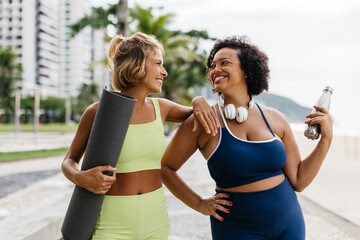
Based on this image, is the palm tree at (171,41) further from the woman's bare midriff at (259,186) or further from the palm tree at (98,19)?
the woman's bare midriff at (259,186)

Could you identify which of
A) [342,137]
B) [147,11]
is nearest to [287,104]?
[342,137]

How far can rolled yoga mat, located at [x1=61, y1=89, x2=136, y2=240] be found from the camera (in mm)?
1579

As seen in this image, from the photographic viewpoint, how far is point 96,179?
161 centimetres

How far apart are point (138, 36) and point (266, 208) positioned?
1053mm

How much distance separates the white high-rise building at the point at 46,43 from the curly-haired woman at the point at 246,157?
96384mm

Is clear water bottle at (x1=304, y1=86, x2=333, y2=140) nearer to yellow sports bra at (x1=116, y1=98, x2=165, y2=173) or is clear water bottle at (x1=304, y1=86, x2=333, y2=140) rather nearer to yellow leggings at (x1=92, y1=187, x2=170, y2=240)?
→ yellow sports bra at (x1=116, y1=98, x2=165, y2=173)

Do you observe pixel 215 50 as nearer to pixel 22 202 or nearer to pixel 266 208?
pixel 266 208

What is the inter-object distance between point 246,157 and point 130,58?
2.43ft

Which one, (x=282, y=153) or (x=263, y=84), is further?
(x=263, y=84)

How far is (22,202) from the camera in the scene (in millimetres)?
6398

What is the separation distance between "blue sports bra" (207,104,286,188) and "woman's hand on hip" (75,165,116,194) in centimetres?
49

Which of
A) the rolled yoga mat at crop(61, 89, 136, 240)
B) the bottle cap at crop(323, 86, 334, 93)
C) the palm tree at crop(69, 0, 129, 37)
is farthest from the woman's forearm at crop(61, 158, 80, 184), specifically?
the palm tree at crop(69, 0, 129, 37)

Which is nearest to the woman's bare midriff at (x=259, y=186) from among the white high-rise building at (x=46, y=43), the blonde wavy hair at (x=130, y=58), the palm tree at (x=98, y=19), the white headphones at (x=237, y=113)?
the white headphones at (x=237, y=113)

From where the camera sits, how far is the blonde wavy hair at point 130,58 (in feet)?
6.04
